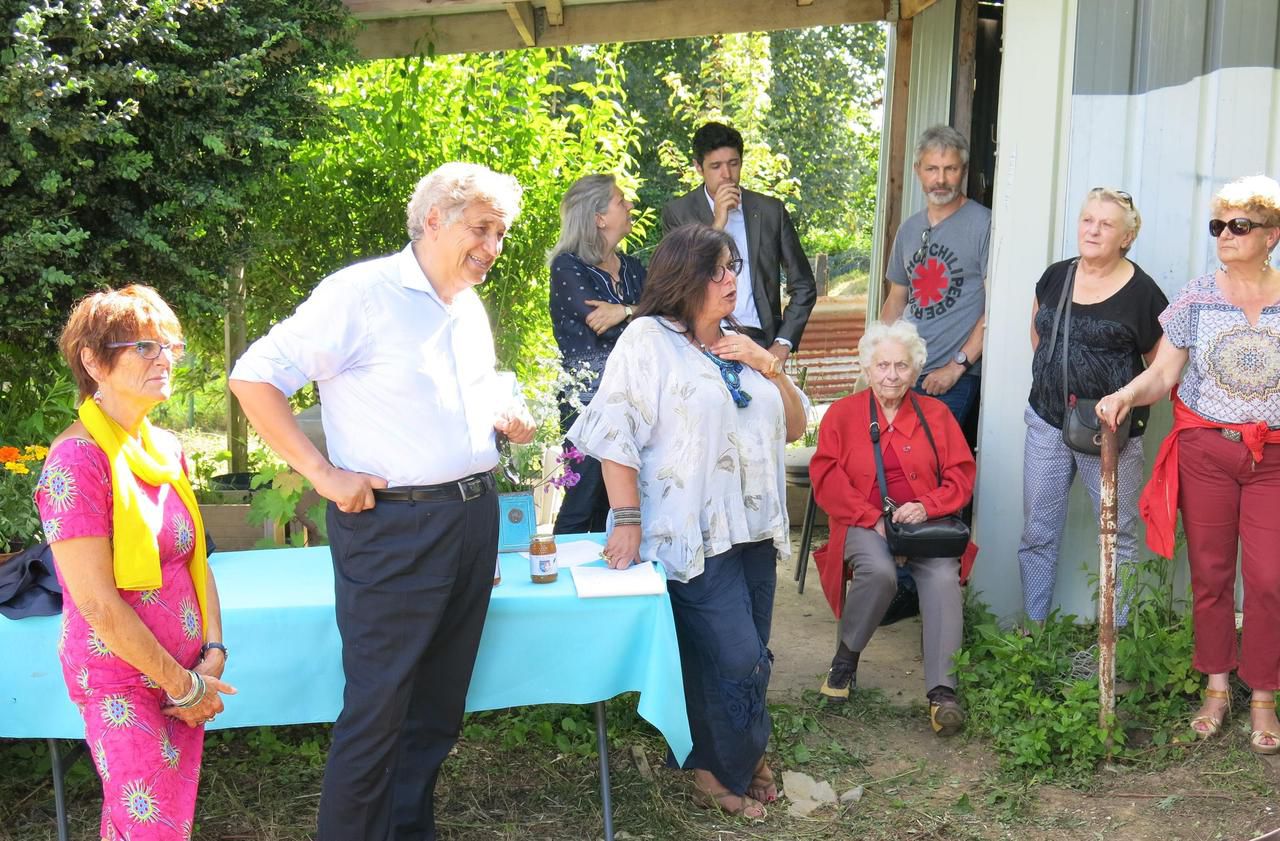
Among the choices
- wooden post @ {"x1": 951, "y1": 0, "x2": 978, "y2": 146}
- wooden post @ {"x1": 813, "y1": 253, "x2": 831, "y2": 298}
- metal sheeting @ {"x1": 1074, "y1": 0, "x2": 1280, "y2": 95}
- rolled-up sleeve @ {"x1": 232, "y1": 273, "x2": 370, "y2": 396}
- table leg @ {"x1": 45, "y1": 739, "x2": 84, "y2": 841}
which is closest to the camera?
rolled-up sleeve @ {"x1": 232, "y1": 273, "x2": 370, "y2": 396}

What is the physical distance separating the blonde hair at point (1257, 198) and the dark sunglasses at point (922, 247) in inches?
63.3

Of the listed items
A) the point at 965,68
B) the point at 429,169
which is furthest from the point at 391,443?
the point at 965,68

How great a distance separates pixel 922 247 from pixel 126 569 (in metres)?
3.86

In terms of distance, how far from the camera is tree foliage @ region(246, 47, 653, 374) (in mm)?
6359

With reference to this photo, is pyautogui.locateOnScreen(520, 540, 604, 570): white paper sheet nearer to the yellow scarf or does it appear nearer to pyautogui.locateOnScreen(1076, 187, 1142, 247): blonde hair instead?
the yellow scarf

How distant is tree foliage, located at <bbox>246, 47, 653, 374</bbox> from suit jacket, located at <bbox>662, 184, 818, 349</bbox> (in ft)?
4.02

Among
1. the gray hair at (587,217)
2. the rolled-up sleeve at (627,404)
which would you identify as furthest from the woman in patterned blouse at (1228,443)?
the gray hair at (587,217)

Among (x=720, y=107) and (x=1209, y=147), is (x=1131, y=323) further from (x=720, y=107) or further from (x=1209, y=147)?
(x=720, y=107)

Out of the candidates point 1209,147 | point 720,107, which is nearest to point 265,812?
point 1209,147

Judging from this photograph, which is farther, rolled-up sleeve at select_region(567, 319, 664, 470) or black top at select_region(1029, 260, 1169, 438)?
black top at select_region(1029, 260, 1169, 438)

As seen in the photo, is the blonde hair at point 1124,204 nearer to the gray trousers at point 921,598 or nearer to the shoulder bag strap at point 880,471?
the shoulder bag strap at point 880,471

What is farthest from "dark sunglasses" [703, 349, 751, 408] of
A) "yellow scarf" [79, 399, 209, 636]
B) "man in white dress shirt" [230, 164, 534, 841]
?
"yellow scarf" [79, 399, 209, 636]

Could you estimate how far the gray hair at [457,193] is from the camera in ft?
9.01

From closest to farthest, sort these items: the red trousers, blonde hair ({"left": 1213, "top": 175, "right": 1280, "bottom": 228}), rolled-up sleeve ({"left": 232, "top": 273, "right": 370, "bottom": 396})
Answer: rolled-up sleeve ({"left": 232, "top": 273, "right": 370, "bottom": 396}) < blonde hair ({"left": 1213, "top": 175, "right": 1280, "bottom": 228}) < the red trousers
